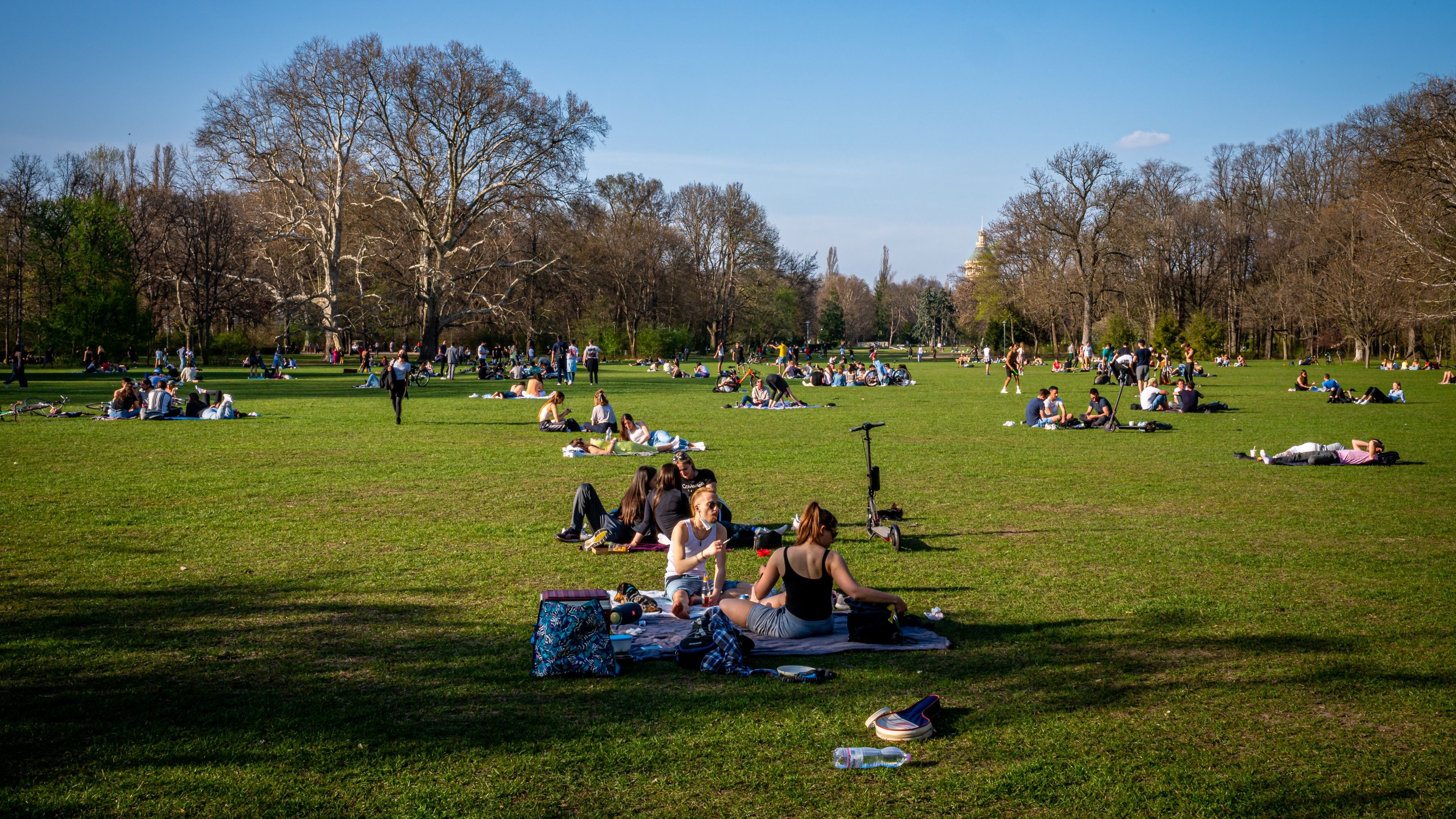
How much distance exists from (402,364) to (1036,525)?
658 inches

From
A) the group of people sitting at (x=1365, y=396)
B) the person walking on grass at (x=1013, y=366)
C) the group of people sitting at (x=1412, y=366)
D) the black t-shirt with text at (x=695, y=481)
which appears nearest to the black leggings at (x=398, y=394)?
the black t-shirt with text at (x=695, y=481)

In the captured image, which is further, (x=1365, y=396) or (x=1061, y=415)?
(x=1365, y=396)

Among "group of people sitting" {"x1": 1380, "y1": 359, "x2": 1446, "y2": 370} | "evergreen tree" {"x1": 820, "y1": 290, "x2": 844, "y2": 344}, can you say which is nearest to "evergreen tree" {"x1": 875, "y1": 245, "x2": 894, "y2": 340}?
"evergreen tree" {"x1": 820, "y1": 290, "x2": 844, "y2": 344}

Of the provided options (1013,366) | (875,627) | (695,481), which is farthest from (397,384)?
(1013,366)

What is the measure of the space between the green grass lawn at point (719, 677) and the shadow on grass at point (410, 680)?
0.03 metres

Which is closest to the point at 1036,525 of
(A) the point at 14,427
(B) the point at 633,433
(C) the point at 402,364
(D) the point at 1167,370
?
(B) the point at 633,433

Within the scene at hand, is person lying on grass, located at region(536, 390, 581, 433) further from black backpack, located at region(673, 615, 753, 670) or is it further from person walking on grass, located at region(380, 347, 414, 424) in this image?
black backpack, located at region(673, 615, 753, 670)

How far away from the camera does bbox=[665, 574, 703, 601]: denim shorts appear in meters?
7.37

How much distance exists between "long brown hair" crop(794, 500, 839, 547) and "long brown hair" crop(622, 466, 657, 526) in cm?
303

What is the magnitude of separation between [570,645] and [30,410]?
23556 millimetres

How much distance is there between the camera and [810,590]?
647 centimetres

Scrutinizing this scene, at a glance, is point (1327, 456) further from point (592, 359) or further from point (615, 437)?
point (592, 359)

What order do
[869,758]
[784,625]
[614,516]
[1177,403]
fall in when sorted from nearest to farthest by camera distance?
[869,758], [784,625], [614,516], [1177,403]

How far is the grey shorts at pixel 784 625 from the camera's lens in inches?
253
